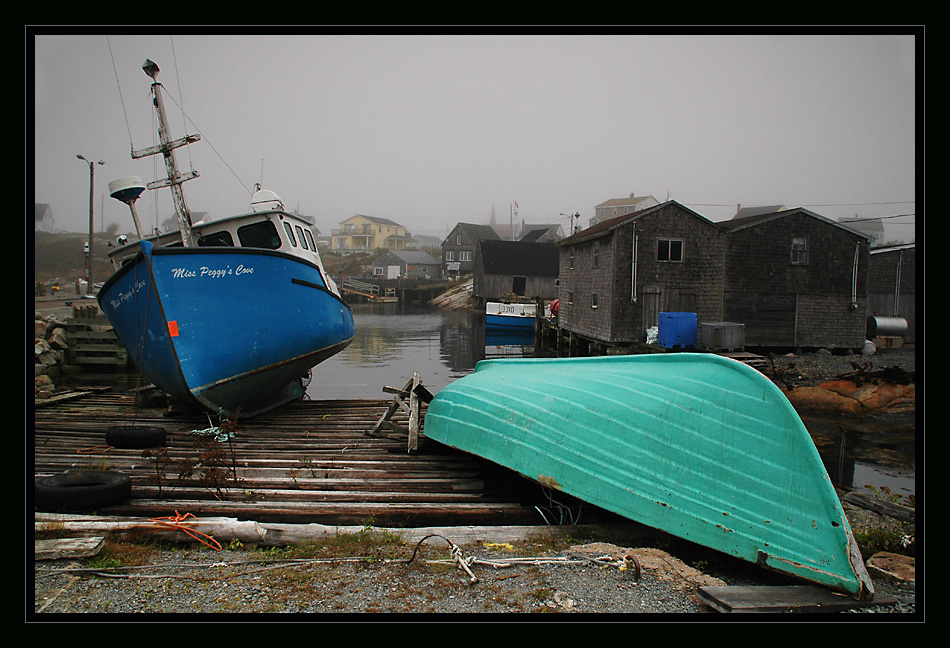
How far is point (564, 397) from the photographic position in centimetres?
630

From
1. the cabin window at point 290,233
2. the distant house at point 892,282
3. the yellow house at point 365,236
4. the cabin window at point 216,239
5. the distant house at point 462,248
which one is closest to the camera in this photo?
the cabin window at point 216,239

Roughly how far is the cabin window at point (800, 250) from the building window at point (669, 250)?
465cm

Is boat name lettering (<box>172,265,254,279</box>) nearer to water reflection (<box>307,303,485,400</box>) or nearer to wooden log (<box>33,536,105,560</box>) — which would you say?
wooden log (<box>33,536,105,560</box>)

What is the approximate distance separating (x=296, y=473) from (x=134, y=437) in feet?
8.56

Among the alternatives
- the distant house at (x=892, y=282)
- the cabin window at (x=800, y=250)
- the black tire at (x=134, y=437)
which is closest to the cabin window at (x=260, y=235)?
the black tire at (x=134, y=437)

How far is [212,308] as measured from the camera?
883cm

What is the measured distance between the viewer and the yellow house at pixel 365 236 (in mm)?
102125

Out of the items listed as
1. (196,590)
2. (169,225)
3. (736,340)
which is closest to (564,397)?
(196,590)

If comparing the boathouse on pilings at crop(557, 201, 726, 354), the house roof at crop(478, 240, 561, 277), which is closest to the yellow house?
the house roof at crop(478, 240, 561, 277)

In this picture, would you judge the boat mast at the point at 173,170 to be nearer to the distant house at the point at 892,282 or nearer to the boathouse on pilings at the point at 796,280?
the boathouse on pilings at the point at 796,280

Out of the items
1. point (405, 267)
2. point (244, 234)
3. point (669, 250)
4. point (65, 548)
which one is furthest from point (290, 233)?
point (405, 267)

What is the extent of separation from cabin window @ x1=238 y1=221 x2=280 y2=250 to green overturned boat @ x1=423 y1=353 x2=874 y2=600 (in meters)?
7.14

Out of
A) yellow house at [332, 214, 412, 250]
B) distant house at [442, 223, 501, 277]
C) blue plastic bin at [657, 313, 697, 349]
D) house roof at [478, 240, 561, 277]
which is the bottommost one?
blue plastic bin at [657, 313, 697, 349]

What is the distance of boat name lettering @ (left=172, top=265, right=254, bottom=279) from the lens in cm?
854
